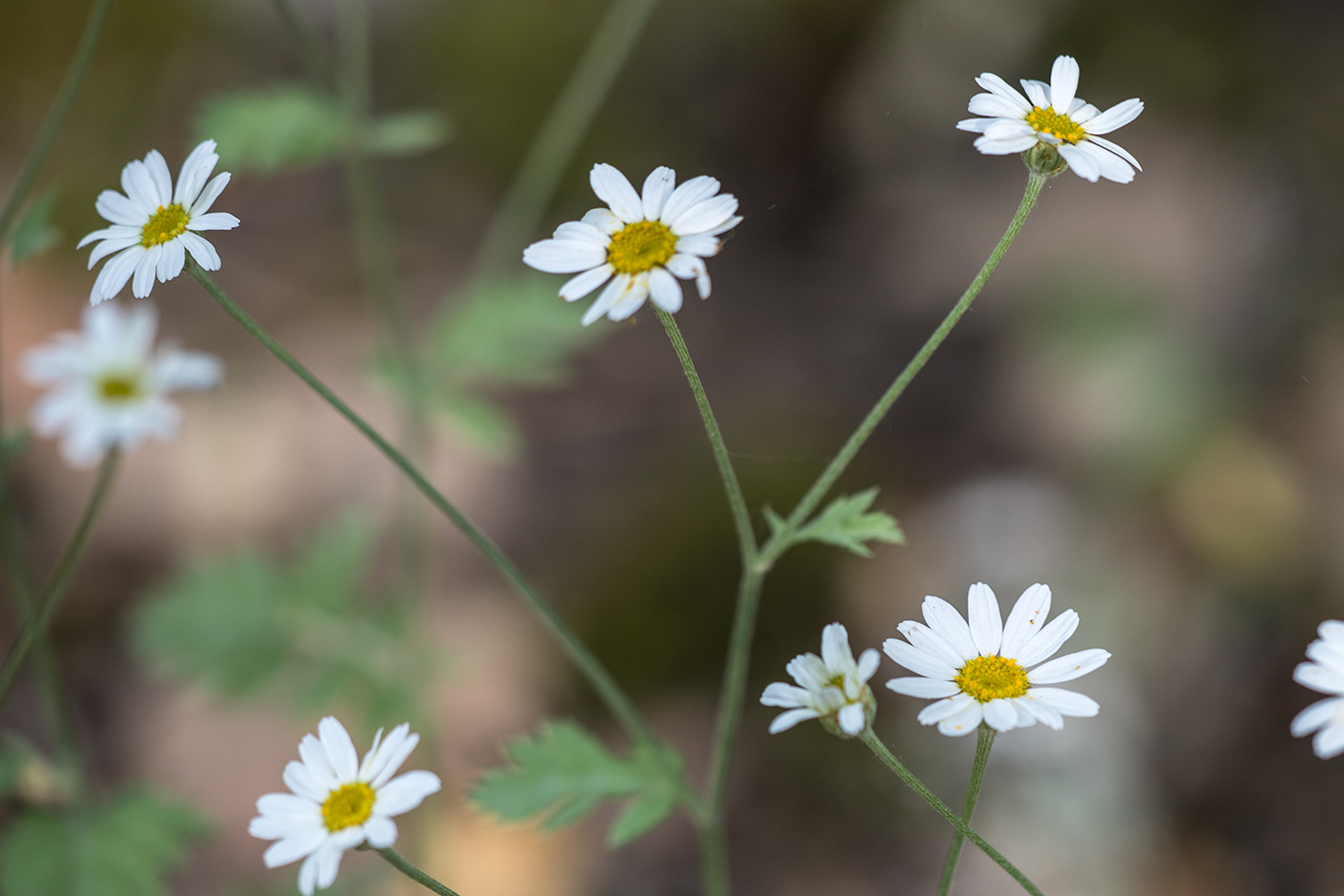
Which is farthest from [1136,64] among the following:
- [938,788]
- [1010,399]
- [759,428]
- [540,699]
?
[540,699]

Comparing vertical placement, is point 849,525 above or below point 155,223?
below

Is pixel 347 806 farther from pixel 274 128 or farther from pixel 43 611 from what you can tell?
pixel 274 128

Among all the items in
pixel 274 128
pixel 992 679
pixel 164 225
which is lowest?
pixel 992 679

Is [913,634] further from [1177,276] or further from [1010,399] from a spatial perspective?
[1177,276]

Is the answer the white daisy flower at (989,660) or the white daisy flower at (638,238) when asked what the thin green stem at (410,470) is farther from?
the white daisy flower at (989,660)

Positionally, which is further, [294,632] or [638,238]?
[294,632]

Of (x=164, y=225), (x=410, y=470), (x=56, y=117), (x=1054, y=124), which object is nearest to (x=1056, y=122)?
(x=1054, y=124)

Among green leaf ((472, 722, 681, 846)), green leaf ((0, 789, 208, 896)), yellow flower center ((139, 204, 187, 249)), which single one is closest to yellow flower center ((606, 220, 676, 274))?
yellow flower center ((139, 204, 187, 249))

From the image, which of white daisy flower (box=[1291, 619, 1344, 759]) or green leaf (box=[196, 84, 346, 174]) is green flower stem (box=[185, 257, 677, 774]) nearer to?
white daisy flower (box=[1291, 619, 1344, 759])
